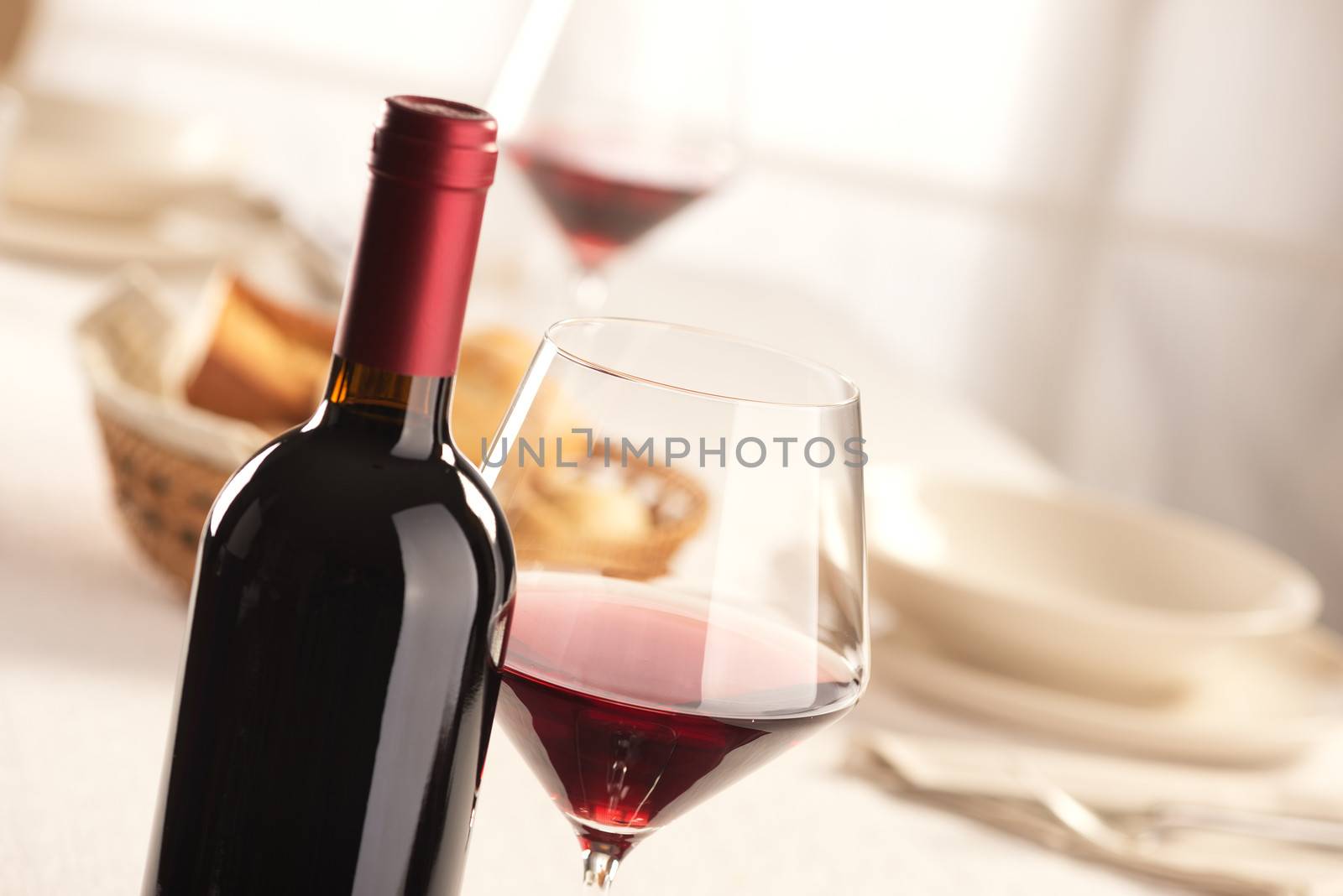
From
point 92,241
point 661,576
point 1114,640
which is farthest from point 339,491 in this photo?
point 92,241

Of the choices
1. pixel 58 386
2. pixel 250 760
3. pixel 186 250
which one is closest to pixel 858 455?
pixel 250 760

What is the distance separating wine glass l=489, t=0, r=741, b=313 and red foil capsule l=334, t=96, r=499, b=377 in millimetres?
761

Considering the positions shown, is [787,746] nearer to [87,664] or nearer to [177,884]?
[177,884]

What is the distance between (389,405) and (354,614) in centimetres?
7

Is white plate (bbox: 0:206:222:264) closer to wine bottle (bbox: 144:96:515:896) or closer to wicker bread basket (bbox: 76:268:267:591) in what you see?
wicker bread basket (bbox: 76:268:267:591)

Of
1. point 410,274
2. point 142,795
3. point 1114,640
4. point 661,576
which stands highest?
point 410,274

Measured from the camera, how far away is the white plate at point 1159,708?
1.05m

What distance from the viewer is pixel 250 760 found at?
51cm

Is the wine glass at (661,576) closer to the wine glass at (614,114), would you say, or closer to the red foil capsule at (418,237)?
the red foil capsule at (418,237)

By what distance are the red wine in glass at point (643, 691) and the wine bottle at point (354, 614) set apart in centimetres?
4

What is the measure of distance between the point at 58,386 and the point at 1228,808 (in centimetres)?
104

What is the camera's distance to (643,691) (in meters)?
0.57

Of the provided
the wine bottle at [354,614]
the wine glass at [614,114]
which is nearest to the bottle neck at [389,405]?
the wine bottle at [354,614]

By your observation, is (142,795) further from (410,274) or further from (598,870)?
(410,274)
